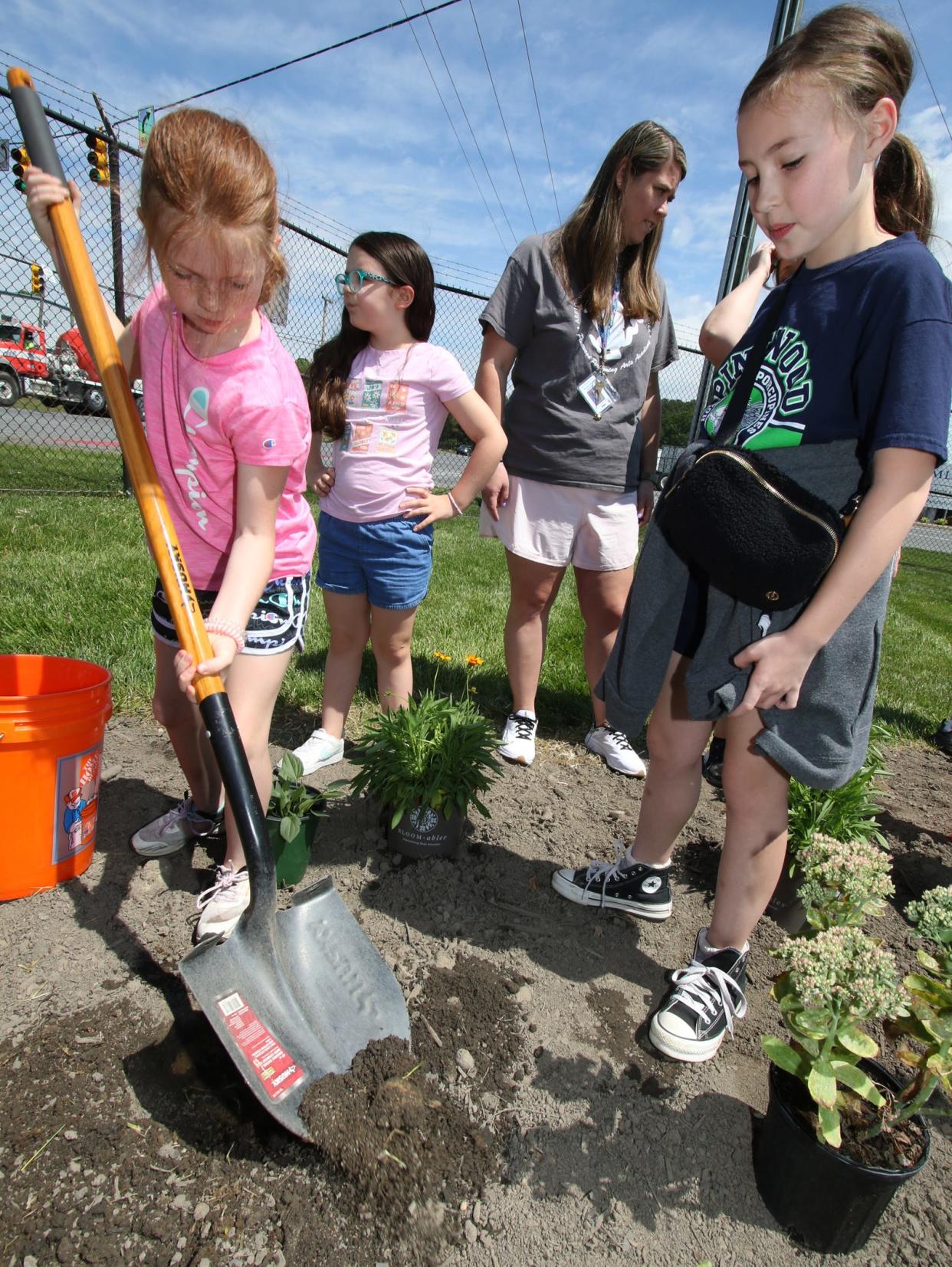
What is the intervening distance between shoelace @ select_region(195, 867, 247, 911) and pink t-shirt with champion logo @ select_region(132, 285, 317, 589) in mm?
753

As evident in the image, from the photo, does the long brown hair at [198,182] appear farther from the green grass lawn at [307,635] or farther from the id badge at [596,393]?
the green grass lawn at [307,635]

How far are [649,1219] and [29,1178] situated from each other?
114 cm

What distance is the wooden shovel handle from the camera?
63.7 inches

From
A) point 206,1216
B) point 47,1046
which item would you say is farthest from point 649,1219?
point 47,1046

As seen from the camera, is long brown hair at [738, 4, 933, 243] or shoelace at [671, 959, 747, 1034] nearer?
long brown hair at [738, 4, 933, 243]

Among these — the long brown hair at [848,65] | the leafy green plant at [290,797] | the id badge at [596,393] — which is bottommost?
the leafy green plant at [290,797]

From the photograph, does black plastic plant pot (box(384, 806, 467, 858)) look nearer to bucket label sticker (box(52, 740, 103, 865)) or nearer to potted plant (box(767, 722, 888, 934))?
bucket label sticker (box(52, 740, 103, 865))

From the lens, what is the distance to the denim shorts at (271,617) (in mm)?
1888

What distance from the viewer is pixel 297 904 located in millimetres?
1713

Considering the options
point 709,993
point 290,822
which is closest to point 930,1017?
point 709,993

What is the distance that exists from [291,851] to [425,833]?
399 millimetres

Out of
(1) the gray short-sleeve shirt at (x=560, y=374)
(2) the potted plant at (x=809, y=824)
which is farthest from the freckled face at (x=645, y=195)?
(2) the potted plant at (x=809, y=824)

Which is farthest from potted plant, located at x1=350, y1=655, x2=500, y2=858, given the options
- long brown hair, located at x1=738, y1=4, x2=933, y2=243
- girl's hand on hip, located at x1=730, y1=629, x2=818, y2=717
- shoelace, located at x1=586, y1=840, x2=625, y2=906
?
long brown hair, located at x1=738, y1=4, x2=933, y2=243

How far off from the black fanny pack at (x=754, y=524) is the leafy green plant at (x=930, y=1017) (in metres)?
0.59
